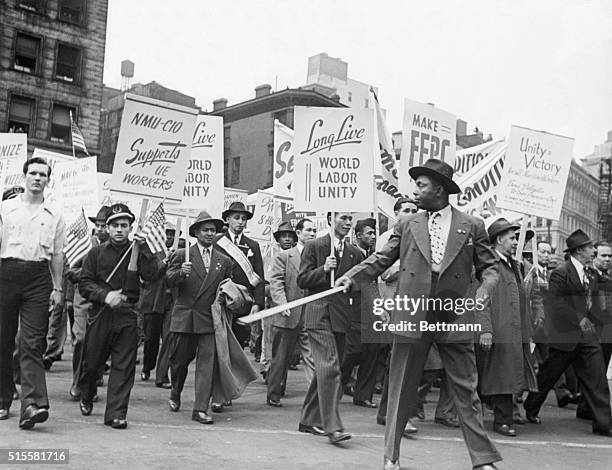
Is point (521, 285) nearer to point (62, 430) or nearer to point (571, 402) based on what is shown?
point (571, 402)

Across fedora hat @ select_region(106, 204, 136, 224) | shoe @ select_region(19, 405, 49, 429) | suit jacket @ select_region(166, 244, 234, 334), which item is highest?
fedora hat @ select_region(106, 204, 136, 224)

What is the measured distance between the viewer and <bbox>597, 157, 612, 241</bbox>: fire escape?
664 inches

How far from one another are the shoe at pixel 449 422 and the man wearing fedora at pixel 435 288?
2.29 metres

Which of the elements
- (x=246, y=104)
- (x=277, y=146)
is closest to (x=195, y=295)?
(x=277, y=146)

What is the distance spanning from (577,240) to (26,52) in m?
35.2

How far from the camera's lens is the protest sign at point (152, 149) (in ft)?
24.8

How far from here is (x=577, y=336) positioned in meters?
7.72

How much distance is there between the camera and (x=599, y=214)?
1828 cm

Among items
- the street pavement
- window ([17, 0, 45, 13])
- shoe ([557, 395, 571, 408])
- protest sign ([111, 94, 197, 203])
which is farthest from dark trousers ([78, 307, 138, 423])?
window ([17, 0, 45, 13])

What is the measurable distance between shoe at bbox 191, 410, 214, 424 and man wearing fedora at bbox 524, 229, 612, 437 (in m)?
3.36

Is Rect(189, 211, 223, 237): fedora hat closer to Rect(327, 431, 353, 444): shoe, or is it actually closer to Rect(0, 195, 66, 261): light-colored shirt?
Rect(0, 195, 66, 261): light-colored shirt

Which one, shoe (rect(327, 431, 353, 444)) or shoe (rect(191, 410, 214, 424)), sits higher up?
shoe (rect(327, 431, 353, 444))

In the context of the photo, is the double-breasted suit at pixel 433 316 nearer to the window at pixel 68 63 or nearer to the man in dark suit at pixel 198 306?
the man in dark suit at pixel 198 306

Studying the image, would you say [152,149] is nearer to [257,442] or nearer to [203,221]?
[203,221]
